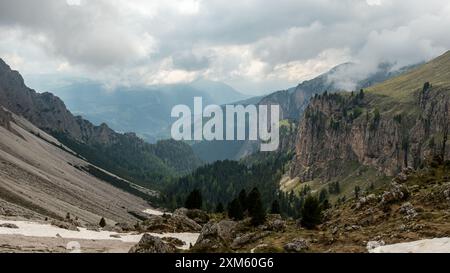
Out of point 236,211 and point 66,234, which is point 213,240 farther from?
point 236,211

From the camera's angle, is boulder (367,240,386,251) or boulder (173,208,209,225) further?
boulder (173,208,209,225)

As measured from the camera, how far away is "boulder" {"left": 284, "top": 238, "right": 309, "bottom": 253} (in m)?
44.2

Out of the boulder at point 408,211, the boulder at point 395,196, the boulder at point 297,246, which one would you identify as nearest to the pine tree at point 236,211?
the boulder at point 395,196

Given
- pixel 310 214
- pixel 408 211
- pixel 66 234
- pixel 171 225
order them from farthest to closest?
pixel 171 225 < pixel 66 234 < pixel 310 214 < pixel 408 211

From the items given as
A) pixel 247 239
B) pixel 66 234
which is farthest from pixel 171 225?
pixel 247 239

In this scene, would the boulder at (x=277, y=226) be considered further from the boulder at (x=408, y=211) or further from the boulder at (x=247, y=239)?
the boulder at (x=408, y=211)

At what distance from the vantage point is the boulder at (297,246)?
44.2m

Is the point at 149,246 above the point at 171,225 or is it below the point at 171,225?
above

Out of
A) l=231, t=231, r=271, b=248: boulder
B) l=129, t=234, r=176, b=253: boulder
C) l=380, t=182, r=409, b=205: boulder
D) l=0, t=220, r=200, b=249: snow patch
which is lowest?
l=0, t=220, r=200, b=249: snow patch

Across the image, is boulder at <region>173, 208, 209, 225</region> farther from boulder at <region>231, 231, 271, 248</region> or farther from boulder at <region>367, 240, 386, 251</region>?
boulder at <region>367, 240, 386, 251</region>

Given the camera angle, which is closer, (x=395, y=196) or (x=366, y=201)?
(x=395, y=196)

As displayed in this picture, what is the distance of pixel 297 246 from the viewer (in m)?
44.7

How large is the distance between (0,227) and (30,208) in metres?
66.0

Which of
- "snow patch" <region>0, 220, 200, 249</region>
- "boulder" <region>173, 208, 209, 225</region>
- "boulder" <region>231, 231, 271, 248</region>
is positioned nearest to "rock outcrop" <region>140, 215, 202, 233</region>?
"snow patch" <region>0, 220, 200, 249</region>
